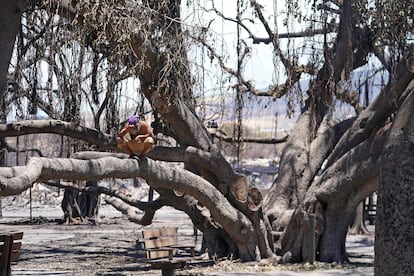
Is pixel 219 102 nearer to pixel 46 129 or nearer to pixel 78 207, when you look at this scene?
pixel 46 129

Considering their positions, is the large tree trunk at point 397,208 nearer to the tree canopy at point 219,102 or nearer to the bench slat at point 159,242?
the tree canopy at point 219,102

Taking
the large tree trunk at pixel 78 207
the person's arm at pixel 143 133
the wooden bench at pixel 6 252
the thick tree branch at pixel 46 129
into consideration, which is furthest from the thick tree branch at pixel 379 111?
the large tree trunk at pixel 78 207

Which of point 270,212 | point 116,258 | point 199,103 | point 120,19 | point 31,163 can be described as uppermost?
point 120,19

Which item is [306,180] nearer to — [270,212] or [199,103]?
[270,212]

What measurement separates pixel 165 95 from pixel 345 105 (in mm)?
6813

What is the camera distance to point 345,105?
58.7 feet

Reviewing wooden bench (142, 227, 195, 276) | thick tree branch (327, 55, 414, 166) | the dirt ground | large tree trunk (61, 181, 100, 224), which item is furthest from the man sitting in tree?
large tree trunk (61, 181, 100, 224)

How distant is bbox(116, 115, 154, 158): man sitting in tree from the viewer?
11.0 metres

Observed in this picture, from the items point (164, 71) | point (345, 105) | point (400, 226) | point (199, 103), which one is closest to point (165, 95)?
point (164, 71)

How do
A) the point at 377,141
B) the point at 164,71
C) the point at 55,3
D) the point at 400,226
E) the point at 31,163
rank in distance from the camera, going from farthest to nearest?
the point at 377,141, the point at 164,71, the point at 55,3, the point at 31,163, the point at 400,226

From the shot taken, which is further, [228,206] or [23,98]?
[23,98]

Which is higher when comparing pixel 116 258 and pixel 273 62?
pixel 273 62

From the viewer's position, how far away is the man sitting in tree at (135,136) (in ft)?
36.0

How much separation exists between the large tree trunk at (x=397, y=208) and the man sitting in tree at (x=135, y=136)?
7.06 metres
